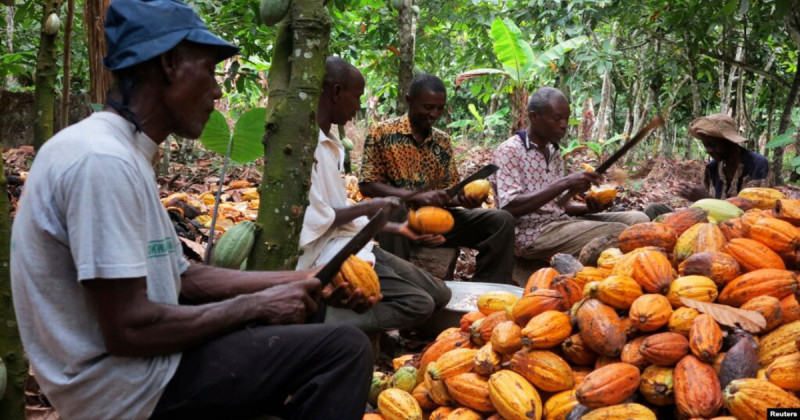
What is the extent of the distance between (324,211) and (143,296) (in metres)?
1.50

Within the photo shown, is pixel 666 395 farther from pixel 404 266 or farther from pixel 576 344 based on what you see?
pixel 404 266

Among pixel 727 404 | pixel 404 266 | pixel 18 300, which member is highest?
Result: pixel 18 300

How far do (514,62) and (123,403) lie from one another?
22.8 feet

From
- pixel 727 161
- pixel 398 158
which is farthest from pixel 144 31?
pixel 727 161

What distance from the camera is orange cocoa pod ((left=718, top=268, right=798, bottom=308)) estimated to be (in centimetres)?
226

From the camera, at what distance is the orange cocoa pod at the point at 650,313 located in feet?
7.28

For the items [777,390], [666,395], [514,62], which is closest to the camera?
[777,390]

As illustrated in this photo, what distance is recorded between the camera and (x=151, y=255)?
1.57 metres

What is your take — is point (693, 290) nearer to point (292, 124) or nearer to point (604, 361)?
point (604, 361)

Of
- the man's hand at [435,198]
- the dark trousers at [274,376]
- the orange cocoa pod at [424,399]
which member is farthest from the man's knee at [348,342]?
the man's hand at [435,198]

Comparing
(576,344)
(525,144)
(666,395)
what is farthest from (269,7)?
(525,144)

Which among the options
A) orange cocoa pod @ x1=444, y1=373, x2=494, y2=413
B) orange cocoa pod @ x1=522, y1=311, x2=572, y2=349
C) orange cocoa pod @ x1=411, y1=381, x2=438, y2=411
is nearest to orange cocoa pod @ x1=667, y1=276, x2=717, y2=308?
orange cocoa pod @ x1=522, y1=311, x2=572, y2=349

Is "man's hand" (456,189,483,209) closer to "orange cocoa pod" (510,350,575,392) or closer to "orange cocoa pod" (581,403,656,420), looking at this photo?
"orange cocoa pod" (510,350,575,392)

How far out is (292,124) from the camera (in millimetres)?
1827
